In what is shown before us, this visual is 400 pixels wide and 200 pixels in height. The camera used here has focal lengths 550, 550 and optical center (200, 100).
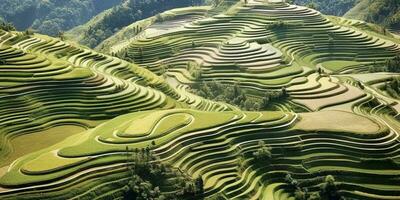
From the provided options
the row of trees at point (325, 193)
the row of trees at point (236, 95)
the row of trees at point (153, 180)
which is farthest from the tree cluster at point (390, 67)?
the row of trees at point (153, 180)

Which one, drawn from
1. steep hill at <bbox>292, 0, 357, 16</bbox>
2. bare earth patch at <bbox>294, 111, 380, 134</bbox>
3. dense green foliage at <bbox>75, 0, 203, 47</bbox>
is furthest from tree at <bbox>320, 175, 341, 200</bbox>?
steep hill at <bbox>292, 0, 357, 16</bbox>

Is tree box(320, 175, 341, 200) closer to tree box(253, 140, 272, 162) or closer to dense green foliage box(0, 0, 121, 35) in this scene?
tree box(253, 140, 272, 162)

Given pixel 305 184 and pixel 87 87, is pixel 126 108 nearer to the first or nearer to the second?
pixel 87 87

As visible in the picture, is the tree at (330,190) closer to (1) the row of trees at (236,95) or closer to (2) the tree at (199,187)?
(2) the tree at (199,187)

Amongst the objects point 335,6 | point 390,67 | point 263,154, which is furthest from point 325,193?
point 335,6

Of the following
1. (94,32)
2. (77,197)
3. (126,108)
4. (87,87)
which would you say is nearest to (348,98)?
(126,108)

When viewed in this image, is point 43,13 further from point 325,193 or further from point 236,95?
point 325,193

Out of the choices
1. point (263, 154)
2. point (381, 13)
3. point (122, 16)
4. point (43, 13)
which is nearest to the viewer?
point (263, 154)
